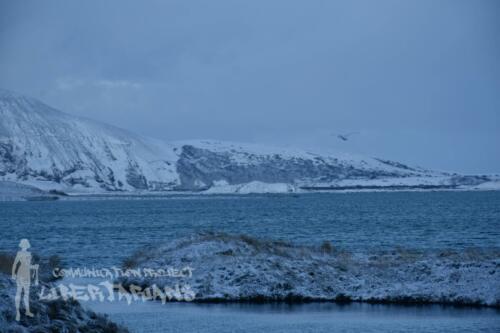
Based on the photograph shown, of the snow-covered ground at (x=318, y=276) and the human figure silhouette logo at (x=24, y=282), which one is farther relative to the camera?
the snow-covered ground at (x=318, y=276)

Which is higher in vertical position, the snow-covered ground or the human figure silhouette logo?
the human figure silhouette logo

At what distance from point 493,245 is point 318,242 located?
12.4m

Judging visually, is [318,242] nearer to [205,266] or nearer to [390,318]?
[205,266]

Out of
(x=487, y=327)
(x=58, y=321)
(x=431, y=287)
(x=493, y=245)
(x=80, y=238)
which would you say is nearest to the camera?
(x=58, y=321)

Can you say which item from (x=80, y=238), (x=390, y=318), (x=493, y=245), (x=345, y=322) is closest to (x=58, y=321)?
(x=345, y=322)

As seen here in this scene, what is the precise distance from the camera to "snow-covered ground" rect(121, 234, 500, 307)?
2706cm

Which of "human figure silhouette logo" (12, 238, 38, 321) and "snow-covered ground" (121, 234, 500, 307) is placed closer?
"human figure silhouette logo" (12, 238, 38, 321)

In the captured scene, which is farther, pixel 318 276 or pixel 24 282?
pixel 318 276

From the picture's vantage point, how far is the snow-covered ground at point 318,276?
88.8ft

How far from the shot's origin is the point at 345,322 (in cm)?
2308

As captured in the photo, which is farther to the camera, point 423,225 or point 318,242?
point 423,225

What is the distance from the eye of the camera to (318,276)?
2912cm

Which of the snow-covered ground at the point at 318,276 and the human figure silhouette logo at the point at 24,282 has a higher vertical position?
the human figure silhouette logo at the point at 24,282

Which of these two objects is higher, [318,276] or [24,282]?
[24,282]
